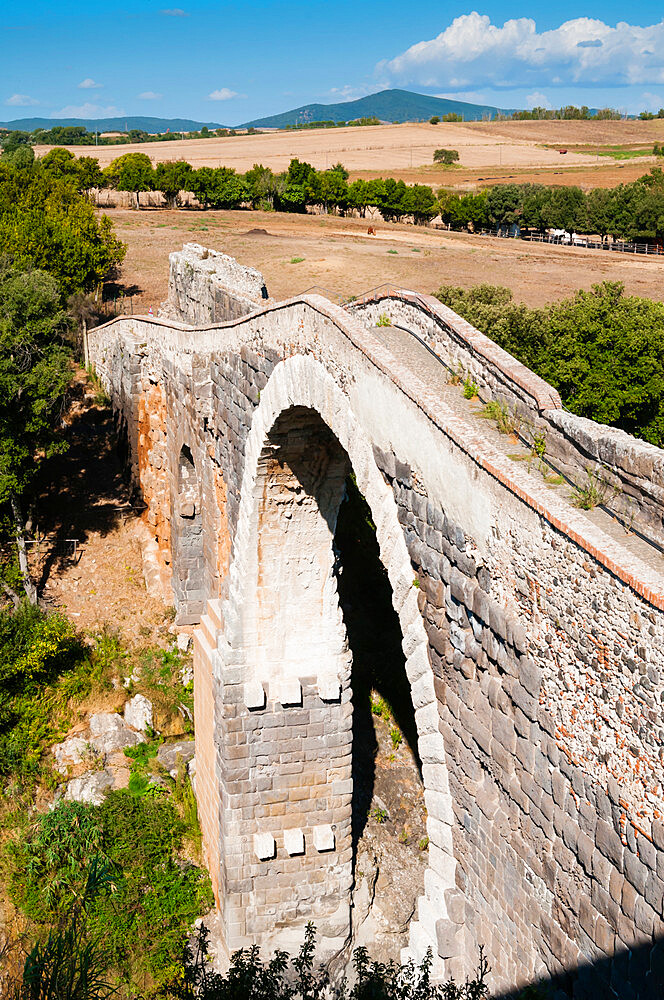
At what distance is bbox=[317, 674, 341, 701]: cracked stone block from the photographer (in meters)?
11.6

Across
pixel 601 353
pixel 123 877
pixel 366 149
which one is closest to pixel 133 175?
pixel 601 353

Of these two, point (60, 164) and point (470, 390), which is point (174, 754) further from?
point (60, 164)

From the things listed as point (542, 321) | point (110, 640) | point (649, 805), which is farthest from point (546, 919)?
point (542, 321)

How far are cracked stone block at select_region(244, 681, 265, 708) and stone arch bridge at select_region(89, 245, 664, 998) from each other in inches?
0.7

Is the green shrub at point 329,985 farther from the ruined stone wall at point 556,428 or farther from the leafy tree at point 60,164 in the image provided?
the leafy tree at point 60,164

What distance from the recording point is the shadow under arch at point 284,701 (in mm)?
11180

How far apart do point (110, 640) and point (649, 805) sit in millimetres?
14352

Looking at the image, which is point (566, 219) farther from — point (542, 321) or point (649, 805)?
point (649, 805)

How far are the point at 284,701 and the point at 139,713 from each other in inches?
211

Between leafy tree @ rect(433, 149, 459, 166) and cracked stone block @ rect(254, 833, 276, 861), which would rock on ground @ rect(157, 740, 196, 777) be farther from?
leafy tree @ rect(433, 149, 459, 166)

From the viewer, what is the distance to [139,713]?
1595 centimetres

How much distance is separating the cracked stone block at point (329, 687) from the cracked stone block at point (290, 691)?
0.27 meters

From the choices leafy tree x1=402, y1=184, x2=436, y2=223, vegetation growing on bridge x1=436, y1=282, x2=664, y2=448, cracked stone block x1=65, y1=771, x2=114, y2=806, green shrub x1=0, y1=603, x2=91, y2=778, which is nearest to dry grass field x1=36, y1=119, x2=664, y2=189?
leafy tree x1=402, y1=184, x2=436, y2=223

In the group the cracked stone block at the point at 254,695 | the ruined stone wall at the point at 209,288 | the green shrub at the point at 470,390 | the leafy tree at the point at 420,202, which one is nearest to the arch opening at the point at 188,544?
the ruined stone wall at the point at 209,288
